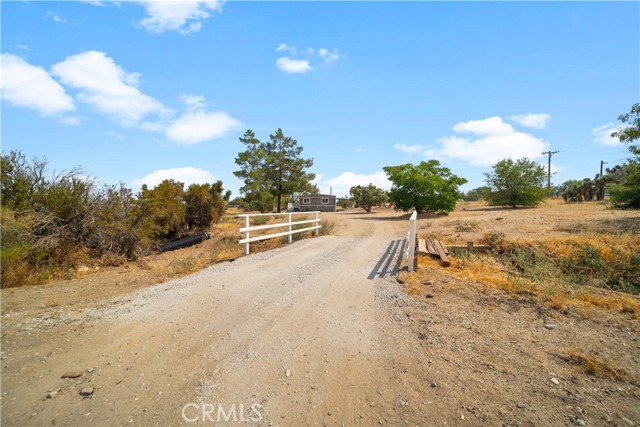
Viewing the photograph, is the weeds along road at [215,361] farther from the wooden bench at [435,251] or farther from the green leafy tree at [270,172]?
the green leafy tree at [270,172]

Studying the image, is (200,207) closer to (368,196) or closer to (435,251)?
(435,251)

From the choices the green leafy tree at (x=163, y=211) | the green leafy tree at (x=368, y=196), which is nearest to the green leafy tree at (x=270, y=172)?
the green leafy tree at (x=368, y=196)

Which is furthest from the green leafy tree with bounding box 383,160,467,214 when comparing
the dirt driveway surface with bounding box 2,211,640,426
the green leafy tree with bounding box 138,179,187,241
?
the dirt driveway surface with bounding box 2,211,640,426

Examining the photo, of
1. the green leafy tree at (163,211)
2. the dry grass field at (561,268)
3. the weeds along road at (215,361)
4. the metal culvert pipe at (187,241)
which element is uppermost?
the green leafy tree at (163,211)

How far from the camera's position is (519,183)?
36.7m

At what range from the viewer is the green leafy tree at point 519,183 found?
3600 cm

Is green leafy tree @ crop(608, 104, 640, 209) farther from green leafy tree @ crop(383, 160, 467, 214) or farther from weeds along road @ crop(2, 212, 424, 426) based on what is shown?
weeds along road @ crop(2, 212, 424, 426)

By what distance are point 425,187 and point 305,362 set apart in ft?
80.5

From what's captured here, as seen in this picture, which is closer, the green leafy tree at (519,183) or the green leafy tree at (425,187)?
the green leafy tree at (425,187)

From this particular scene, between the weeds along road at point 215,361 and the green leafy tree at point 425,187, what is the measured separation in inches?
865

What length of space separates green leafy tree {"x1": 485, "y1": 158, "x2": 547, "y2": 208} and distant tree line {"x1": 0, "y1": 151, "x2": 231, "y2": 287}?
38255 mm

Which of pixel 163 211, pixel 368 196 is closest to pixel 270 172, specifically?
pixel 368 196

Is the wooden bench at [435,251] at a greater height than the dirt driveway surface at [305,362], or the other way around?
the wooden bench at [435,251]

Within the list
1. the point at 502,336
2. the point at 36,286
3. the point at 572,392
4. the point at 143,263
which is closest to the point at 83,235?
the point at 143,263
